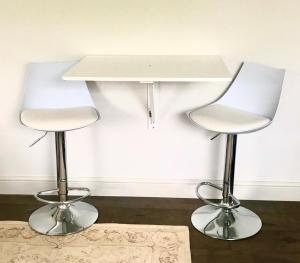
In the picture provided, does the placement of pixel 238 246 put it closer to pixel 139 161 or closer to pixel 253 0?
pixel 139 161

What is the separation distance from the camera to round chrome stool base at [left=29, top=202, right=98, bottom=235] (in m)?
2.43

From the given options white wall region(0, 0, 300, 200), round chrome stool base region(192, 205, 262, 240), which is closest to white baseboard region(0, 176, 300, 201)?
white wall region(0, 0, 300, 200)

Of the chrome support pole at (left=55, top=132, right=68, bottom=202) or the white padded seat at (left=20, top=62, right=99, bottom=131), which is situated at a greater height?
the white padded seat at (left=20, top=62, right=99, bottom=131)

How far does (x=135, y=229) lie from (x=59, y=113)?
0.85 m

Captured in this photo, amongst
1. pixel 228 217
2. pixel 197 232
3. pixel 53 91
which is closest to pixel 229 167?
pixel 228 217

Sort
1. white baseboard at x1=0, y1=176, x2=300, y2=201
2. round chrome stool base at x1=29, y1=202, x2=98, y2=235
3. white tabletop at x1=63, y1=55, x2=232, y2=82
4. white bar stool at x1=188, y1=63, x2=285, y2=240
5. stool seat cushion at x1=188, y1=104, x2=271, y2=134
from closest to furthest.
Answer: white tabletop at x1=63, y1=55, x2=232, y2=82, stool seat cushion at x1=188, y1=104, x2=271, y2=134, white bar stool at x1=188, y1=63, x2=285, y2=240, round chrome stool base at x1=29, y1=202, x2=98, y2=235, white baseboard at x1=0, y1=176, x2=300, y2=201

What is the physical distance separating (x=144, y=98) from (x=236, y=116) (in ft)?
2.11

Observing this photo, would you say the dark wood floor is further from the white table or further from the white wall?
the white table

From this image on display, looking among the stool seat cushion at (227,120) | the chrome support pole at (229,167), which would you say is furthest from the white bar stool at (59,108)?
the chrome support pole at (229,167)

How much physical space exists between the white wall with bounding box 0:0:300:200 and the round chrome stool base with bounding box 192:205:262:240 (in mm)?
245

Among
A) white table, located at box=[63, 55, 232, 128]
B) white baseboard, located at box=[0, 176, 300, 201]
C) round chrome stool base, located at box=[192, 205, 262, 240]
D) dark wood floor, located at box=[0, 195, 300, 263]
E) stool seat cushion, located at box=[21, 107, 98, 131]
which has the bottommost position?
dark wood floor, located at box=[0, 195, 300, 263]

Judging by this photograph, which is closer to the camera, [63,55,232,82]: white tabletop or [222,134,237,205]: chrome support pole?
[63,55,232,82]: white tabletop

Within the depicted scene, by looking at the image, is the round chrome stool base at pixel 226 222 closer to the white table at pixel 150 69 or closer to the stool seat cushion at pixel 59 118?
the white table at pixel 150 69

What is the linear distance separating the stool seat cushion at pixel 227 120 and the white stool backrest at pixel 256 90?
58 mm
